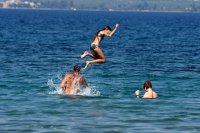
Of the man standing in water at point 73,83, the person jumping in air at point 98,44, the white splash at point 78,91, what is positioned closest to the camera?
the person jumping in air at point 98,44

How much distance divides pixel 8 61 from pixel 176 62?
34.3 ft

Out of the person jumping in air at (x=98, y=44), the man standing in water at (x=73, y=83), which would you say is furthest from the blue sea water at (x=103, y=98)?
the person jumping in air at (x=98, y=44)

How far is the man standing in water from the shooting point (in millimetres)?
29297

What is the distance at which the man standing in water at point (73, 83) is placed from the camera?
29.3m

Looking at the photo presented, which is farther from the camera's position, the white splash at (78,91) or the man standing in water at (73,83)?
the white splash at (78,91)

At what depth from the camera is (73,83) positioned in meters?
29.5

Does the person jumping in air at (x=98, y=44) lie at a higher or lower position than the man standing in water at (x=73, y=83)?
higher

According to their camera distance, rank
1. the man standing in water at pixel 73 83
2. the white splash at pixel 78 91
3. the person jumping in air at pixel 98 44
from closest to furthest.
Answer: the person jumping in air at pixel 98 44 → the man standing in water at pixel 73 83 → the white splash at pixel 78 91

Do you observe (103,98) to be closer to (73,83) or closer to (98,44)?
(73,83)

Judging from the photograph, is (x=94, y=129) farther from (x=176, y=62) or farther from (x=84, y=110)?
(x=176, y=62)

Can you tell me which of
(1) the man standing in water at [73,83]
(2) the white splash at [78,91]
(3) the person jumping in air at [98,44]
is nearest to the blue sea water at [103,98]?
(2) the white splash at [78,91]

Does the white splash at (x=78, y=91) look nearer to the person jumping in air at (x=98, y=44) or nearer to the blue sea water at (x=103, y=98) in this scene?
the blue sea water at (x=103, y=98)

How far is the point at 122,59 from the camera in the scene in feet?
166

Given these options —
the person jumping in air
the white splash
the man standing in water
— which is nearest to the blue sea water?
the white splash
